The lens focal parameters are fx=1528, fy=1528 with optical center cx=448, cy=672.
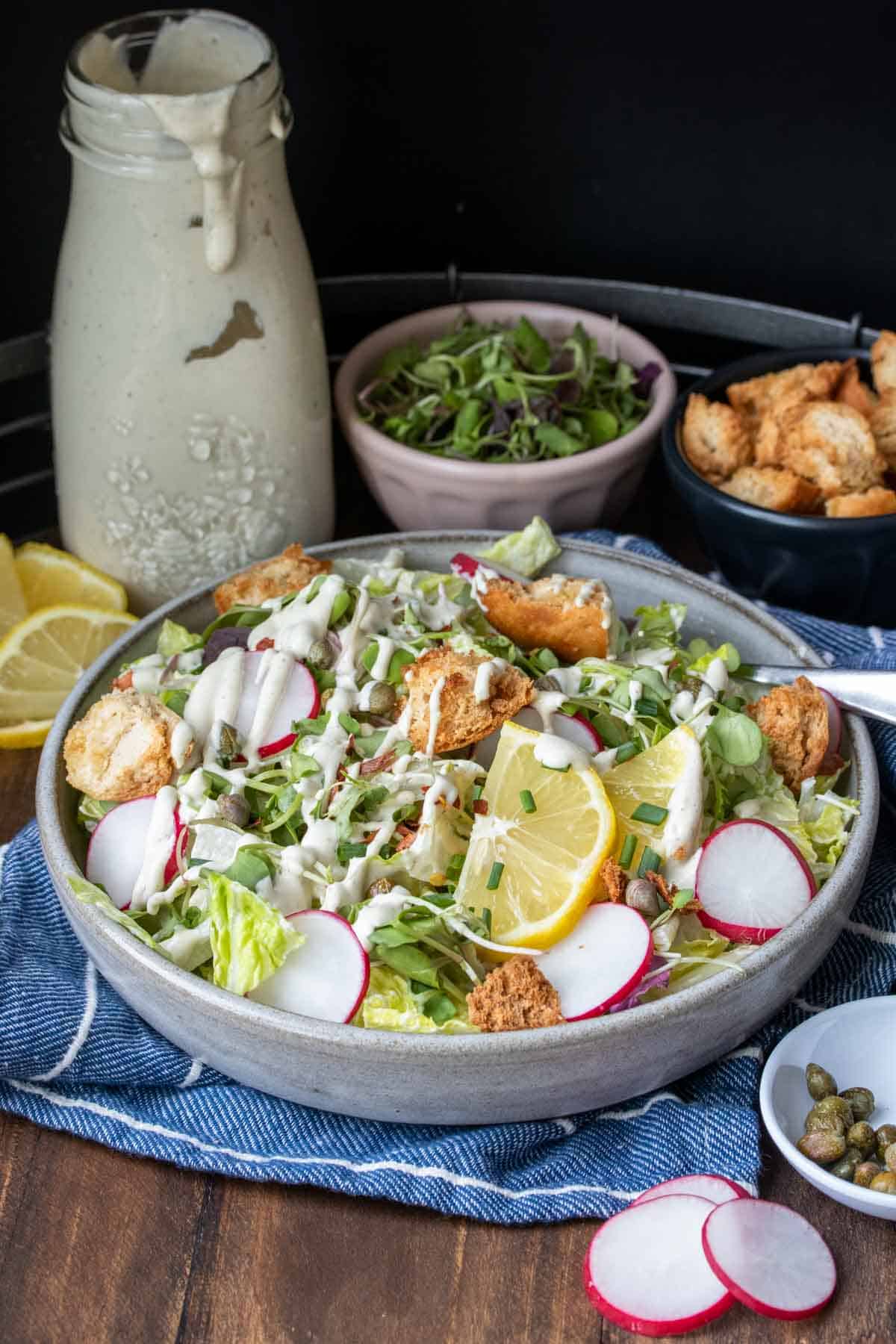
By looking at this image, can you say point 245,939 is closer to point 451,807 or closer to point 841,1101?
point 451,807

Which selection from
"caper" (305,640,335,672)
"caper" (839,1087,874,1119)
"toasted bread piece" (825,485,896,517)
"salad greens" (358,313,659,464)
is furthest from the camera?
"salad greens" (358,313,659,464)

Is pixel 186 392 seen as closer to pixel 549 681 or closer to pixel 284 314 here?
pixel 284 314

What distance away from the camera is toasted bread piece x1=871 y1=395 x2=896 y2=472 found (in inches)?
115

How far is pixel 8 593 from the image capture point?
2939 millimetres

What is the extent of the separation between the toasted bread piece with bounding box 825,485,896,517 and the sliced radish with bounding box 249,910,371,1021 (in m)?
1.27

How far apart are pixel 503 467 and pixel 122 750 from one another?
1007mm

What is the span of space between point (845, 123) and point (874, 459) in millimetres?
778

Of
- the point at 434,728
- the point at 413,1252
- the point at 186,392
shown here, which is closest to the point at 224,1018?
the point at 413,1252

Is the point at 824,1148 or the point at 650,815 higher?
the point at 650,815

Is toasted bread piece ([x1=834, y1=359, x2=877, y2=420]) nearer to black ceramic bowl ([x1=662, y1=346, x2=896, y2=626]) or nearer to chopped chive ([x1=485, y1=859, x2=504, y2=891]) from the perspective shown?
black ceramic bowl ([x1=662, y1=346, x2=896, y2=626])

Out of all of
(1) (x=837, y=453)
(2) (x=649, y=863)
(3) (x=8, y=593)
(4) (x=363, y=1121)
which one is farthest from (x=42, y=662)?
(1) (x=837, y=453)

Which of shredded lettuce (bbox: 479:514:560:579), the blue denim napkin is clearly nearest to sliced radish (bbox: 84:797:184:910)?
the blue denim napkin

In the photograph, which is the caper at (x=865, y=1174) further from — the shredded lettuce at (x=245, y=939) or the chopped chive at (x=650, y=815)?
the shredded lettuce at (x=245, y=939)

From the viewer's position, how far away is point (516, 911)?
6.83 ft
